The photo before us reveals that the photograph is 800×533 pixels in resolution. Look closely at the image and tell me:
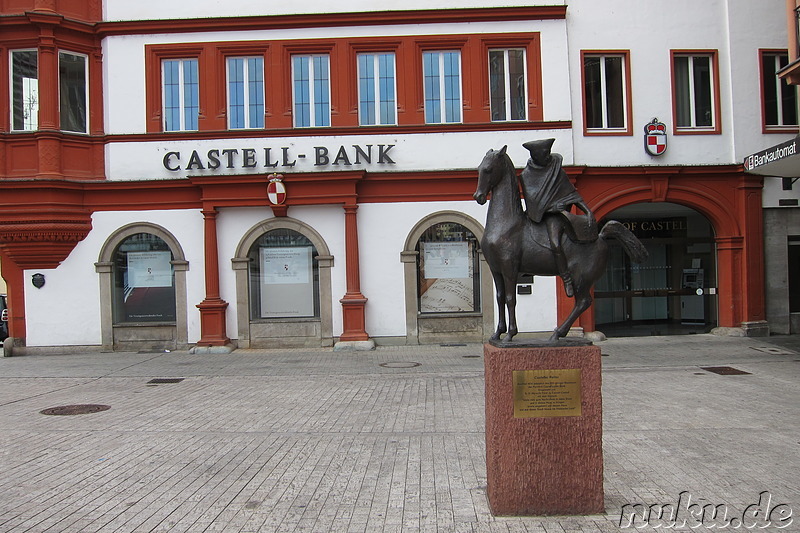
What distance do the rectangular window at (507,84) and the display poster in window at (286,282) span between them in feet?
19.8

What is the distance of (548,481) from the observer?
4.80m

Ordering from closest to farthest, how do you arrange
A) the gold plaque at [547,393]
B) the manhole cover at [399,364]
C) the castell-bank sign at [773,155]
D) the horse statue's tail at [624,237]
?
the gold plaque at [547,393], the horse statue's tail at [624,237], the castell-bank sign at [773,155], the manhole cover at [399,364]

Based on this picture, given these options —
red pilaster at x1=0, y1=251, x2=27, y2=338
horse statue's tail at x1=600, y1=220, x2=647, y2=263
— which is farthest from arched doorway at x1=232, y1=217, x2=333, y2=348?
horse statue's tail at x1=600, y1=220, x2=647, y2=263

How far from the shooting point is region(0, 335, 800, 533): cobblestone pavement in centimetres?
484

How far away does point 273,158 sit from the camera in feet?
52.2

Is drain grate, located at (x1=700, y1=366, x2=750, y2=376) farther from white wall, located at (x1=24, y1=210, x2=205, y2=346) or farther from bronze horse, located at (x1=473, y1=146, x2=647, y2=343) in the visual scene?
white wall, located at (x1=24, y1=210, x2=205, y2=346)

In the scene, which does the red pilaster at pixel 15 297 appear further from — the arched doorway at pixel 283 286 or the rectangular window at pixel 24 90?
the arched doorway at pixel 283 286

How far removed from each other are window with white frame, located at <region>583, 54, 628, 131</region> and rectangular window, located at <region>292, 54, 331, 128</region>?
21.6ft

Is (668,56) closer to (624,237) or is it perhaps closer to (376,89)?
(376,89)

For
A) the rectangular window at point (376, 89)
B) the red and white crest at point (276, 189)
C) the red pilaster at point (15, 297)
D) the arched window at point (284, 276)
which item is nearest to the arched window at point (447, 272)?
the arched window at point (284, 276)

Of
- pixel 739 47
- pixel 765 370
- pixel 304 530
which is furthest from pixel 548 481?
pixel 739 47

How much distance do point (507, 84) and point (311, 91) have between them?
494 cm

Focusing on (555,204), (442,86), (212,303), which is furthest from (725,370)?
(212,303)

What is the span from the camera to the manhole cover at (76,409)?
29.1 feet
